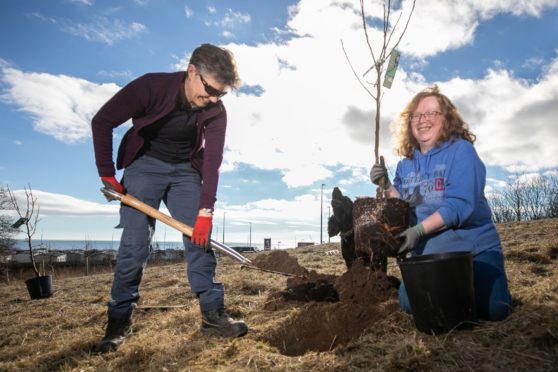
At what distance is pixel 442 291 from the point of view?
197 centimetres

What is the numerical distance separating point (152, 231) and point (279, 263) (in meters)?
1.64

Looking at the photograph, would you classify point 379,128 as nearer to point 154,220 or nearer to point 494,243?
point 494,243

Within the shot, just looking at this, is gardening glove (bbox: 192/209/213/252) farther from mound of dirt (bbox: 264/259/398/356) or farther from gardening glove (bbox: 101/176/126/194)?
mound of dirt (bbox: 264/259/398/356)

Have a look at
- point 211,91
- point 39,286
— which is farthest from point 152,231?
point 39,286

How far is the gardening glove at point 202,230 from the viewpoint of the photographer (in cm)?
272

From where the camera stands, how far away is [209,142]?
9.61 ft

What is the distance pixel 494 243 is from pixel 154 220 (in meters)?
2.45

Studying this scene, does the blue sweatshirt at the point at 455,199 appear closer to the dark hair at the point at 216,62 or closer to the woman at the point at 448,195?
the woman at the point at 448,195

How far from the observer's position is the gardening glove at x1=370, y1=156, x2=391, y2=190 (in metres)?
3.05

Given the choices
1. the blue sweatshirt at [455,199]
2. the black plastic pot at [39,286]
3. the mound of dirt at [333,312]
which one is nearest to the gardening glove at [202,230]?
the mound of dirt at [333,312]

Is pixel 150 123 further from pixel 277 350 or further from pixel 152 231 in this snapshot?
pixel 277 350

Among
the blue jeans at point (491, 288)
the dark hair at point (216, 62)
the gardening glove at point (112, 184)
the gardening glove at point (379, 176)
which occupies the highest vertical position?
the dark hair at point (216, 62)

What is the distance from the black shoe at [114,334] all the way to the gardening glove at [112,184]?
3.13 ft

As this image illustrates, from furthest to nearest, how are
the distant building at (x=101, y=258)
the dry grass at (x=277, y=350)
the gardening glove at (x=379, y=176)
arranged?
1. the distant building at (x=101, y=258)
2. the gardening glove at (x=379, y=176)
3. the dry grass at (x=277, y=350)
